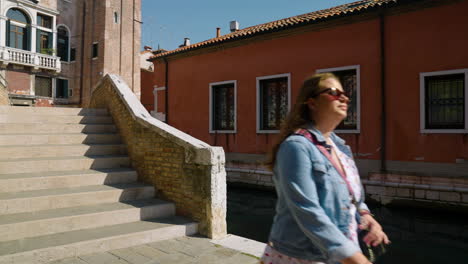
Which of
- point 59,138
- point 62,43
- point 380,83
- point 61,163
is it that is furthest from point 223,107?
point 62,43

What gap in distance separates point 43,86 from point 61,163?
18748 mm

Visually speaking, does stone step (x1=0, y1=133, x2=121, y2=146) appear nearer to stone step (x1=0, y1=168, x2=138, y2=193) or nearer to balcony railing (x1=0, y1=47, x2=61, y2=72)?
stone step (x1=0, y1=168, x2=138, y2=193)

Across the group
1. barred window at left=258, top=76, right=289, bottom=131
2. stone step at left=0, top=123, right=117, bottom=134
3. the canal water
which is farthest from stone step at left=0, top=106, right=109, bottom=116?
barred window at left=258, top=76, right=289, bottom=131

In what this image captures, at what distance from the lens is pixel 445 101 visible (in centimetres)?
812

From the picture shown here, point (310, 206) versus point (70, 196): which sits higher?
point (310, 206)

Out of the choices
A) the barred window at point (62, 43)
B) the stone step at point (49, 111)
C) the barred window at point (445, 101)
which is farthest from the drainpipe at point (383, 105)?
the barred window at point (62, 43)

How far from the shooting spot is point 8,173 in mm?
4410

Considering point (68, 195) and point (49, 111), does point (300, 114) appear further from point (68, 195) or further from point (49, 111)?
point (49, 111)

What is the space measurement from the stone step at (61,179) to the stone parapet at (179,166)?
0.35 meters

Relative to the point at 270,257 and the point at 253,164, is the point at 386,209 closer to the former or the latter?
the point at 253,164

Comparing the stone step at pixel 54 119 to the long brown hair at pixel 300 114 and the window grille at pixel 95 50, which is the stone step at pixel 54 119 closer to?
the long brown hair at pixel 300 114

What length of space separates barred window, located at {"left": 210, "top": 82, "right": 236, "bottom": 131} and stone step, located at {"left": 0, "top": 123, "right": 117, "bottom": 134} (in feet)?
20.9

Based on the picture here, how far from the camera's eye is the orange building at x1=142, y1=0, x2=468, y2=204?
26.0 ft

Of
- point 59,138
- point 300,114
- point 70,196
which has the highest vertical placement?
point 300,114
